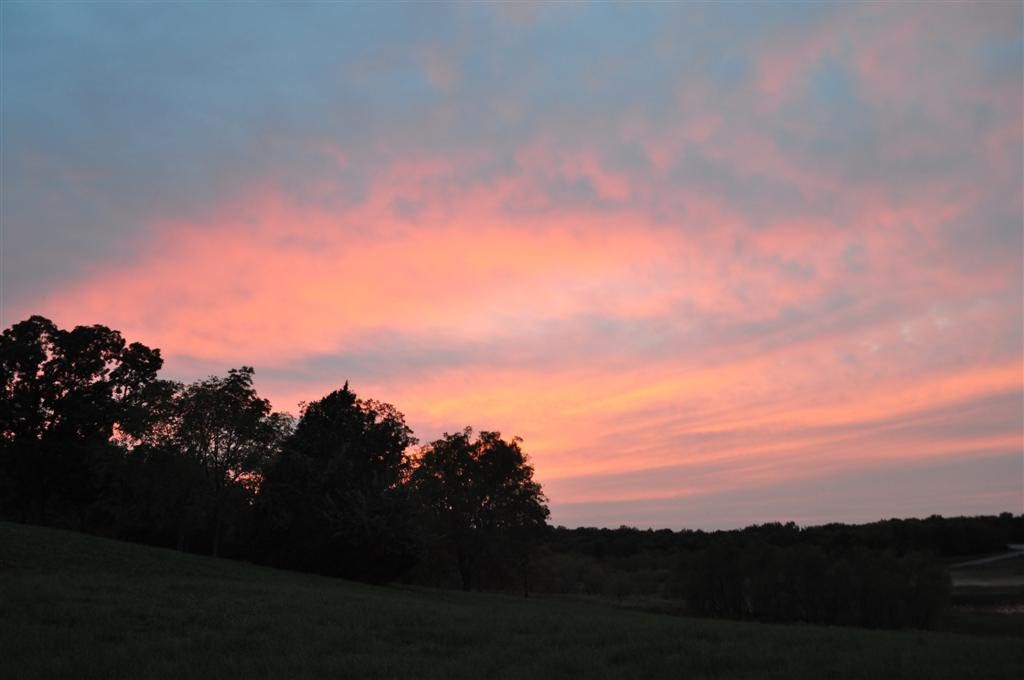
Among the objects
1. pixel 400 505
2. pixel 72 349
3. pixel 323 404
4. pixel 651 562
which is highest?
pixel 72 349

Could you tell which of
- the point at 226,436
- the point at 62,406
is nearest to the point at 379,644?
the point at 226,436

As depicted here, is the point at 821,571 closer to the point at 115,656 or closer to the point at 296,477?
the point at 296,477

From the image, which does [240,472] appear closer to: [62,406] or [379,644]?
[62,406]

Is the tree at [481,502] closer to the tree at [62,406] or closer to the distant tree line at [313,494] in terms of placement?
the distant tree line at [313,494]

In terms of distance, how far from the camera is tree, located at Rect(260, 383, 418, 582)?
4931 centimetres

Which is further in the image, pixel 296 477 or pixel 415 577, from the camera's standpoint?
pixel 415 577

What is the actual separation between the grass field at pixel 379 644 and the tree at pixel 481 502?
35.4 metres

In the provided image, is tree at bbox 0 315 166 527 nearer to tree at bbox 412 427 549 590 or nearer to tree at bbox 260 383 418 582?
tree at bbox 260 383 418 582

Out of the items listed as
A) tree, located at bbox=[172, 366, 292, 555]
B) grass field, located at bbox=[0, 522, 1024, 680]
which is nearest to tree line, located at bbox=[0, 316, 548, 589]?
tree, located at bbox=[172, 366, 292, 555]

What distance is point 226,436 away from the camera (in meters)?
56.1

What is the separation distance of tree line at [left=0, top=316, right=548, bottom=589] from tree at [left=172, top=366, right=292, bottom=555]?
0.10m

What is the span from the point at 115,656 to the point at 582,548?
394ft

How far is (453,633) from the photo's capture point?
19922 mm

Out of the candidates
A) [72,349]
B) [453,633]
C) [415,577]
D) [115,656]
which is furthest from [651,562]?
[115,656]
